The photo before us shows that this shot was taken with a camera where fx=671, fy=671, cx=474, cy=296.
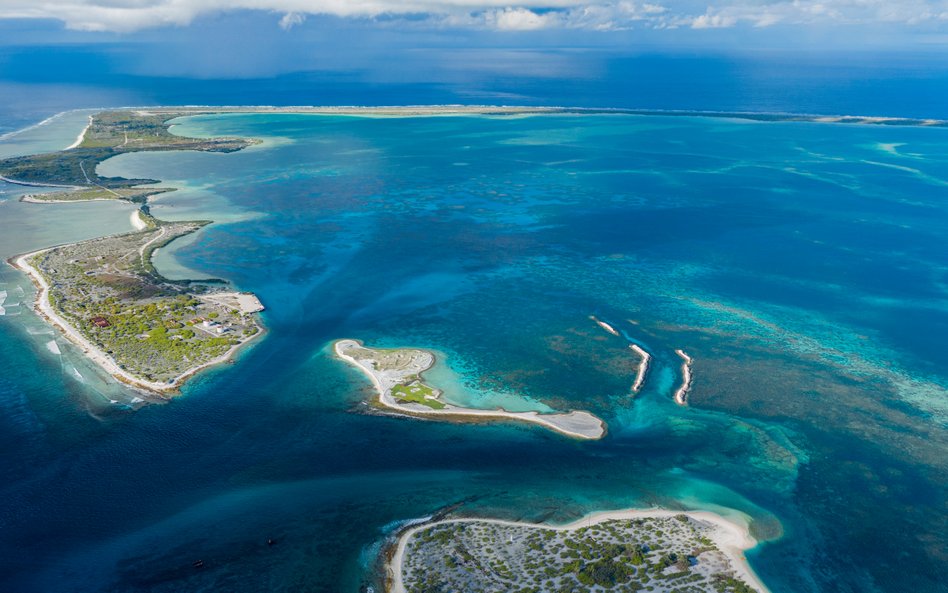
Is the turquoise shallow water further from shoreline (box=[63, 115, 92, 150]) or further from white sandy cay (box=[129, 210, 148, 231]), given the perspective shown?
shoreline (box=[63, 115, 92, 150])

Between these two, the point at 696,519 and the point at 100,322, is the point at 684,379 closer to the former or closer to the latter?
the point at 696,519

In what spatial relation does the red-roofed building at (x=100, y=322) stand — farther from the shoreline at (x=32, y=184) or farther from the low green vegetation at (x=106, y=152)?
the shoreline at (x=32, y=184)

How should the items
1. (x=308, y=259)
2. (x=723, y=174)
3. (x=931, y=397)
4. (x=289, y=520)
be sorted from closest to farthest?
1. (x=289, y=520)
2. (x=931, y=397)
3. (x=308, y=259)
4. (x=723, y=174)

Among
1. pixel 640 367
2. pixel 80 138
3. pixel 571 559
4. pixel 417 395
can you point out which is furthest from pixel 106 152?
pixel 571 559

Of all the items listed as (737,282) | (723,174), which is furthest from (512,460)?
(723,174)

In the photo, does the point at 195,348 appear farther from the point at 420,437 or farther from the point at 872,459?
the point at 872,459

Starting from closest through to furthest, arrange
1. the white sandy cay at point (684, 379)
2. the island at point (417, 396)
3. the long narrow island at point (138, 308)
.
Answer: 1. the island at point (417, 396)
2. the white sandy cay at point (684, 379)
3. the long narrow island at point (138, 308)

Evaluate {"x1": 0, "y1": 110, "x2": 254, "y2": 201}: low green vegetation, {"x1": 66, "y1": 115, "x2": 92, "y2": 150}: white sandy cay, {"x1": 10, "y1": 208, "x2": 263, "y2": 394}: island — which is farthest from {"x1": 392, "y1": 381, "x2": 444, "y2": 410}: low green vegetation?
{"x1": 66, "y1": 115, "x2": 92, "y2": 150}: white sandy cay

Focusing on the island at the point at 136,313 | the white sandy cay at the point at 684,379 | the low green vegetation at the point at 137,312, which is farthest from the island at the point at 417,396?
the low green vegetation at the point at 137,312
